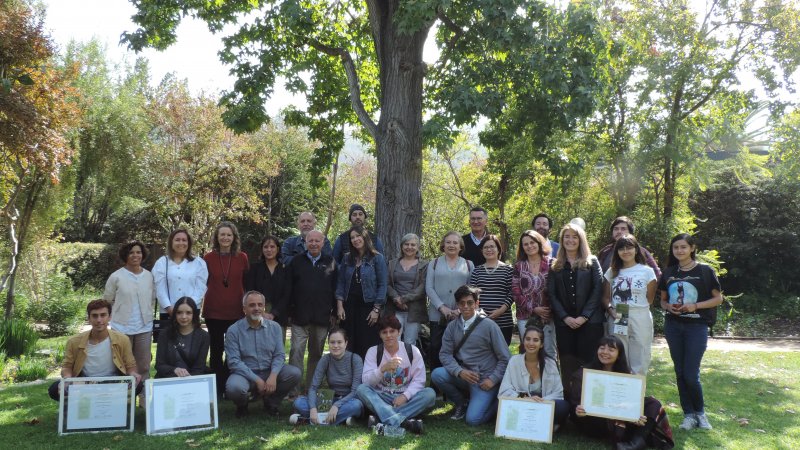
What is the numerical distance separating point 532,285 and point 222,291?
10.8 feet

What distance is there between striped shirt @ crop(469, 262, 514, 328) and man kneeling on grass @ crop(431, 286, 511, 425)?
27 cm

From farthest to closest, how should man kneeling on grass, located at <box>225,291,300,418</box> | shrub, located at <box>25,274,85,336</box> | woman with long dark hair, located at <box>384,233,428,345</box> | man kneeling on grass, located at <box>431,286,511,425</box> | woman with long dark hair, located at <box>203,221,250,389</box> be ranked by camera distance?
shrub, located at <box>25,274,85,336</box>, woman with long dark hair, located at <box>384,233,428,345</box>, woman with long dark hair, located at <box>203,221,250,389</box>, man kneeling on grass, located at <box>225,291,300,418</box>, man kneeling on grass, located at <box>431,286,511,425</box>

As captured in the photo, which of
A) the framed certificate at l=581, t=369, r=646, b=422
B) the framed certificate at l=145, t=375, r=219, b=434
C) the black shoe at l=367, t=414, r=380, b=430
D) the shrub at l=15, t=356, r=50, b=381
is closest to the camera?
the framed certificate at l=581, t=369, r=646, b=422

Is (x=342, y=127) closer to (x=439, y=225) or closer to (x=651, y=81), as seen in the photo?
(x=651, y=81)

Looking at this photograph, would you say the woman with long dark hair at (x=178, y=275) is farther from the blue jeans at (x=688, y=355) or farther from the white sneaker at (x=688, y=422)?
the white sneaker at (x=688, y=422)

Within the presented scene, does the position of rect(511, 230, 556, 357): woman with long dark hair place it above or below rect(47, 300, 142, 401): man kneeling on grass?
above

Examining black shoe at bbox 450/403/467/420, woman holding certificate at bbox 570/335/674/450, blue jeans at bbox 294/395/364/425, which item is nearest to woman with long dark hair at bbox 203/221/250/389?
blue jeans at bbox 294/395/364/425

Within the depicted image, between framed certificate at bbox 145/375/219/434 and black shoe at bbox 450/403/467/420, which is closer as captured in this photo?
framed certificate at bbox 145/375/219/434

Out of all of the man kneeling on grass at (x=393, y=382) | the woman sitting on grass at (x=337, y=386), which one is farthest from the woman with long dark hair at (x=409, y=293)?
the woman sitting on grass at (x=337, y=386)

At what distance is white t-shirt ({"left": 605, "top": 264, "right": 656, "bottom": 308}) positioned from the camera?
5.54 m

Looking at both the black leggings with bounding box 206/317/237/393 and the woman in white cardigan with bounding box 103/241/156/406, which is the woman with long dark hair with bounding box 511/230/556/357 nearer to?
the black leggings with bounding box 206/317/237/393

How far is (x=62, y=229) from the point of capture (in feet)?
79.0

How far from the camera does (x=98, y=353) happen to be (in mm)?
5621

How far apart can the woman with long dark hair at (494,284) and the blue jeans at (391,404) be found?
3.79 feet
